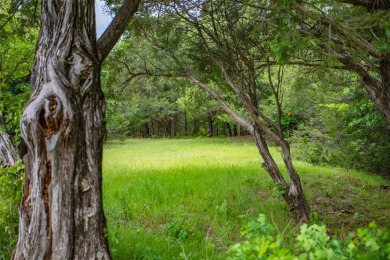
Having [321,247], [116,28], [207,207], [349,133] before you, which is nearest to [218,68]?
[207,207]

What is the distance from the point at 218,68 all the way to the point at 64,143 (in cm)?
480

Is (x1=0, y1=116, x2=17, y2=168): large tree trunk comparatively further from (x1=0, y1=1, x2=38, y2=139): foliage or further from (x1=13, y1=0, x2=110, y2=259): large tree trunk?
(x1=13, y1=0, x2=110, y2=259): large tree trunk

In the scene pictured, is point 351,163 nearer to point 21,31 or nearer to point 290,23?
point 290,23

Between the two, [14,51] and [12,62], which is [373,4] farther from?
[12,62]

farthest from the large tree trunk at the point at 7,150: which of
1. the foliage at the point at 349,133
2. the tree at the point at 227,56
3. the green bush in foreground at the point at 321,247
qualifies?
the foliage at the point at 349,133

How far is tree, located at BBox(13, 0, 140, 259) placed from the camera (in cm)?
308

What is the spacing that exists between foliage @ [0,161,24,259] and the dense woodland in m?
0.01

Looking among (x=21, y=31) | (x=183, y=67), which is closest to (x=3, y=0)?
(x=21, y=31)

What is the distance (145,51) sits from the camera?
8.44m

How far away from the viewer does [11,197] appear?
146 inches

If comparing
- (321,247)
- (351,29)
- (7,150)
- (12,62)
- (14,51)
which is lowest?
(321,247)

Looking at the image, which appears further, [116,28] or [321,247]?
[116,28]

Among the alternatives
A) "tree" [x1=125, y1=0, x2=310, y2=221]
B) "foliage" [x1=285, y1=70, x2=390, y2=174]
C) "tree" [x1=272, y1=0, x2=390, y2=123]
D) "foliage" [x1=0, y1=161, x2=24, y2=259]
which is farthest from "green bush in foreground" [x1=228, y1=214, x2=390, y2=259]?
"foliage" [x1=285, y1=70, x2=390, y2=174]

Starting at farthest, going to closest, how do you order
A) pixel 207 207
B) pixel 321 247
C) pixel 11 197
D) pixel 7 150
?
pixel 207 207
pixel 7 150
pixel 11 197
pixel 321 247
